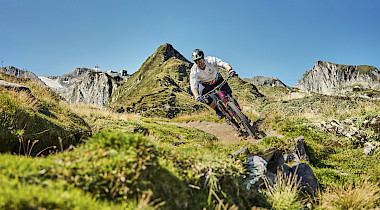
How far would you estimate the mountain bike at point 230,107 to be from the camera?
25.5 feet

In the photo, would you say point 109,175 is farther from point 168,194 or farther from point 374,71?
point 374,71

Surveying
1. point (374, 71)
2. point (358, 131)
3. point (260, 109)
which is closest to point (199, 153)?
point (358, 131)

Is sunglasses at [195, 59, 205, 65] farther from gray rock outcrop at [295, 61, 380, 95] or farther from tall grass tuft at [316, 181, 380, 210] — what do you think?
gray rock outcrop at [295, 61, 380, 95]

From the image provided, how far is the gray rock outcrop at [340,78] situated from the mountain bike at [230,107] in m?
138

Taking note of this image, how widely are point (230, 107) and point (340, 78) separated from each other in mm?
175045

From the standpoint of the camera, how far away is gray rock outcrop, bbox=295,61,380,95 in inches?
5128

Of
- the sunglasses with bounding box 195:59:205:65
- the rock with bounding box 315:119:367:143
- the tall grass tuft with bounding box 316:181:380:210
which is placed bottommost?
the tall grass tuft with bounding box 316:181:380:210

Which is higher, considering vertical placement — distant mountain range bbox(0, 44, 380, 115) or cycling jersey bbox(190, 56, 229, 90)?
distant mountain range bbox(0, 44, 380, 115)

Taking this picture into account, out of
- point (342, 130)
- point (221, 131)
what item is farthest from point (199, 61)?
point (342, 130)

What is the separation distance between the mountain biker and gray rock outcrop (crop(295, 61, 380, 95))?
13854 centimetres

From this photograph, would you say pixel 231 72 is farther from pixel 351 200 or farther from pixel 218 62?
pixel 351 200

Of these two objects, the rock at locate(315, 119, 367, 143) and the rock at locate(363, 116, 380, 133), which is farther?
the rock at locate(363, 116, 380, 133)

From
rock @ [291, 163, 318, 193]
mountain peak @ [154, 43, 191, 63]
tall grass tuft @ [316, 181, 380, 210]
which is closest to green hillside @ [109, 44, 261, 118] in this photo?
mountain peak @ [154, 43, 191, 63]

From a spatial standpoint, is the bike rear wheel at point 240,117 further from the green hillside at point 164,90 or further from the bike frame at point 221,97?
the green hillside at point 164,90
